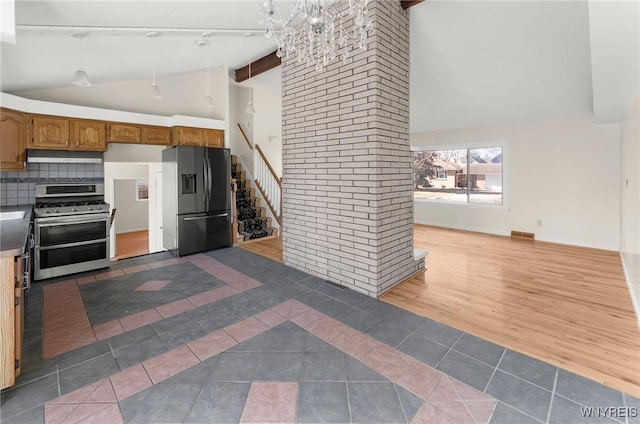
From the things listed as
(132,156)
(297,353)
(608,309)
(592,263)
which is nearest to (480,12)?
(608,309)

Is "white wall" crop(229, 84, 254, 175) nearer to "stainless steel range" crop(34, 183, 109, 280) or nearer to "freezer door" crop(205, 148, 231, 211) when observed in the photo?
"freezer door" crop(205, 148, 231, 211)

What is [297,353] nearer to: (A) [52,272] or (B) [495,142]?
(A) [52,272]

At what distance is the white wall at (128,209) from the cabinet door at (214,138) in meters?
5.42

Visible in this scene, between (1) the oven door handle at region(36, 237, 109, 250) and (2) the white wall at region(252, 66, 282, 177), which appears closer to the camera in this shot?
(1) the oven door handle at region(36, 237, 109, 250)

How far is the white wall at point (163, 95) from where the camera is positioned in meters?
4.43

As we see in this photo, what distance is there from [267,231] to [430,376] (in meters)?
4.62

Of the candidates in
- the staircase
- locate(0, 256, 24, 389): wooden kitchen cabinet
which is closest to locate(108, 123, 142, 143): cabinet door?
the staircase

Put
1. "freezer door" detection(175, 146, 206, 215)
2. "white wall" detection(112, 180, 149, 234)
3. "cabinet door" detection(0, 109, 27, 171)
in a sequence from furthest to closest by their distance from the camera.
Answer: "white wall" detection(112, 180, 149, 234) → "freezer door" detection(175, 146, 206, 215) → "cabinet door" detection(0, 109, 27, 171)

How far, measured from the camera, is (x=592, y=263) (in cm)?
434

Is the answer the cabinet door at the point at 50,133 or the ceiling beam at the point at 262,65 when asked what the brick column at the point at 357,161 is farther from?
the cabinet door at the point at 50,133

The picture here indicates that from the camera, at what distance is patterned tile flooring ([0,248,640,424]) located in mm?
1629

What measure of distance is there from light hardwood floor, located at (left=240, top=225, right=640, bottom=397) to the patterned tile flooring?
0.74 ft

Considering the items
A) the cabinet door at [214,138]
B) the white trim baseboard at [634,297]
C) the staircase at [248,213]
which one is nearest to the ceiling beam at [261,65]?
the cabinet door at [214,138]

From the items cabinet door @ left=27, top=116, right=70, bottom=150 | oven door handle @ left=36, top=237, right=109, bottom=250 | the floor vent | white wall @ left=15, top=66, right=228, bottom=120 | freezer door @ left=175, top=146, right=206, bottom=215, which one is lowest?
the floor vent
